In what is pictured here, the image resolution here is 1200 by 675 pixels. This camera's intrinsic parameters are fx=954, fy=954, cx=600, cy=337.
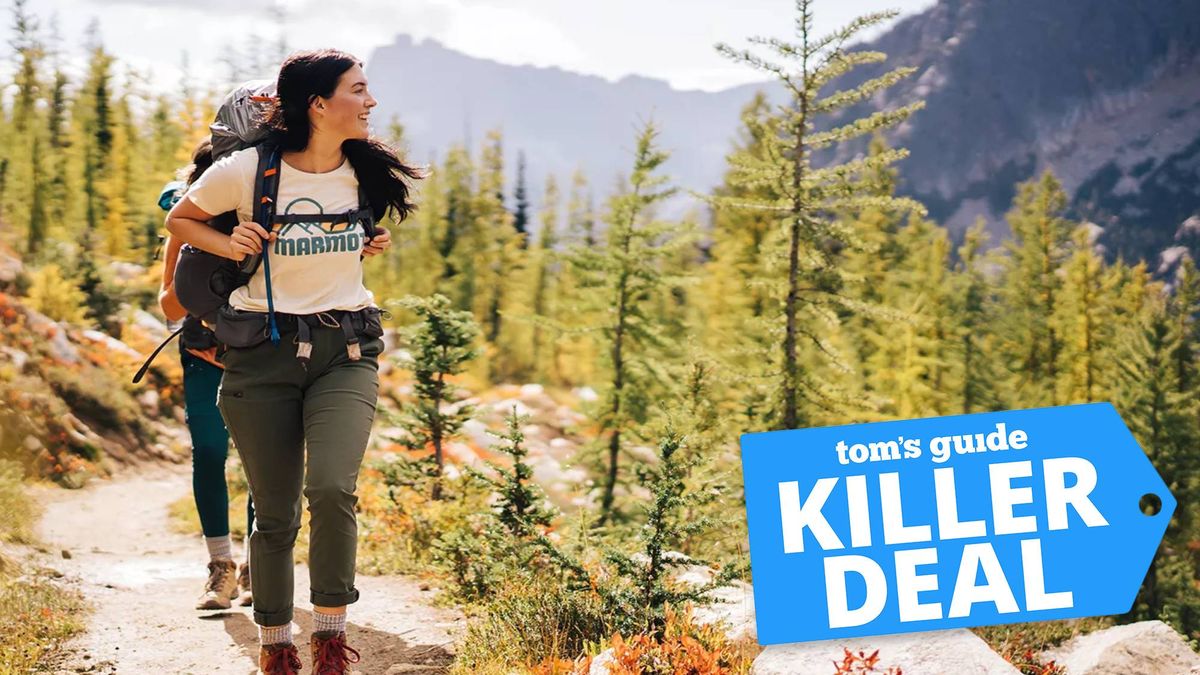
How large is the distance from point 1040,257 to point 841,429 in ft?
110

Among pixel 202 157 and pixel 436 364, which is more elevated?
pixel 202 157

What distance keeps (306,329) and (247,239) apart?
0.38m

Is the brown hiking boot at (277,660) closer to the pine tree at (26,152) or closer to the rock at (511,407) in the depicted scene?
the rock at (511,407)

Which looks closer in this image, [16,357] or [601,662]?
[601,662]

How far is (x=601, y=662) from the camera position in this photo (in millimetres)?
3996

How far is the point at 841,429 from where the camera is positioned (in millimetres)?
3438

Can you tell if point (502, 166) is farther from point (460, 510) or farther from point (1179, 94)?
point (1179, 94)

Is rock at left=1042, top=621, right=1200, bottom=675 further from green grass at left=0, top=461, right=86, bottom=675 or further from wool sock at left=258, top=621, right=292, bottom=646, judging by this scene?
green grass at left=0, top=461, right=86, bottom=675

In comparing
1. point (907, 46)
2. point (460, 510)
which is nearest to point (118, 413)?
point (460, 510)

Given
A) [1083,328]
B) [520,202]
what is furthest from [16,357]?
[520,202]

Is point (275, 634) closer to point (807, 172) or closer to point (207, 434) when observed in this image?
point (207, 434)

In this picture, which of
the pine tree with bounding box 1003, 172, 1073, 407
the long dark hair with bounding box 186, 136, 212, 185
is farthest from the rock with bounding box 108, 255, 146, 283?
the pine tree with bounding box 1003, 172, 1073, 407

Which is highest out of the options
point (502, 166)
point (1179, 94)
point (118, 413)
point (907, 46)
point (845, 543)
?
point (907, 46)

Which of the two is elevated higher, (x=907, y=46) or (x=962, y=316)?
(x=907, y=46)
